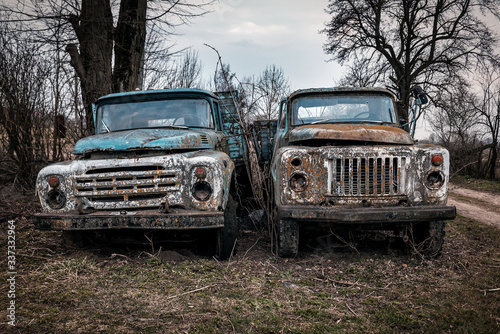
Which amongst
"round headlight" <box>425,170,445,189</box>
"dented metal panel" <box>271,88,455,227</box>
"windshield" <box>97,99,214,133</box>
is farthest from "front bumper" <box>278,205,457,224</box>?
"windshield" <box>97,99,214,133</box>

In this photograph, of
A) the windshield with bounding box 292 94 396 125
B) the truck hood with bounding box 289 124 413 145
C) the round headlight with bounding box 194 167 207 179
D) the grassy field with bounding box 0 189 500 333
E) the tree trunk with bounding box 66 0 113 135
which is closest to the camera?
the grassy field with bounding box 0 189 500 333

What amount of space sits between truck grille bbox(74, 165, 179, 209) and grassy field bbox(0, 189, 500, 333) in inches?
24.6

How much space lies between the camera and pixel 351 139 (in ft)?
14.3

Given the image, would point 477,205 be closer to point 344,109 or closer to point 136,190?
point 344,109

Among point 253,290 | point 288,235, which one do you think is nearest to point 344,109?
point 288,235

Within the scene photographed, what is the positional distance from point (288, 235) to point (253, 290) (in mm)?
924

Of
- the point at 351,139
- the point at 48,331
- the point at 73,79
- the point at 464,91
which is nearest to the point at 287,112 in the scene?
the point at 351,139

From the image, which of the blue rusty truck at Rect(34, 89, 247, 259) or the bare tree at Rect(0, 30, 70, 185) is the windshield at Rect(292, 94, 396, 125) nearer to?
the blue rusty truck at Rect(34, 89, 247, 259)

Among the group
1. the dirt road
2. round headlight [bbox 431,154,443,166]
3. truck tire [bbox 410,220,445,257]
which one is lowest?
the dirt road

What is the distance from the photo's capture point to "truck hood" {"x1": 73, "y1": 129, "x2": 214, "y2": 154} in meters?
4.32

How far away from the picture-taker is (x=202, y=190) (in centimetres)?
408

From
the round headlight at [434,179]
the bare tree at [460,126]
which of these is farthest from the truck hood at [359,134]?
the bare tree at [460,126]

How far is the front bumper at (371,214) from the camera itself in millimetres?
3896

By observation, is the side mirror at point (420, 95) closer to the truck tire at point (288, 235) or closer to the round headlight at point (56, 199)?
the truck tire at point (288, 235)
